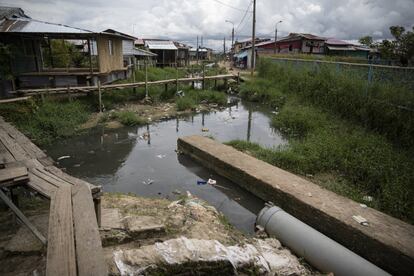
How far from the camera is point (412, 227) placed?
3.65 metres

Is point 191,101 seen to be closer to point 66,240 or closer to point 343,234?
point 343,234

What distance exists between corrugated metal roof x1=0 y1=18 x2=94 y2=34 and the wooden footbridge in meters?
8.36

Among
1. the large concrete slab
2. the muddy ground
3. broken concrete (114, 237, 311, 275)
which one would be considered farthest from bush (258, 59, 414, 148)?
broken concrete (114, 237, 311, 275)

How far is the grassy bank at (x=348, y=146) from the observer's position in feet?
16.1

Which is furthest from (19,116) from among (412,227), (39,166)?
(412,227)

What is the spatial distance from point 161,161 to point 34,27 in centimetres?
846

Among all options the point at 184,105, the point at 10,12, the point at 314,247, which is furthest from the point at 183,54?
the point at 314,247

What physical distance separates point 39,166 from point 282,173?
4.03 m

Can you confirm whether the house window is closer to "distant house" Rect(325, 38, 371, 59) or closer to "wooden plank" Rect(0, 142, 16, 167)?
"wooden plank" Rect(0, 142, 16, 167)

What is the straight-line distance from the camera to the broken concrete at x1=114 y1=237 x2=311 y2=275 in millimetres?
2543

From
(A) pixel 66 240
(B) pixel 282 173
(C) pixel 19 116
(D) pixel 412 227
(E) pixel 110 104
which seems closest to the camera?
(A) pixel 66 240

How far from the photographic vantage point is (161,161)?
23.2 ft

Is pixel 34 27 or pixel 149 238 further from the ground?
pixel 34 27

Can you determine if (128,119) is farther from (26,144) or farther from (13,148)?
(13,148)
